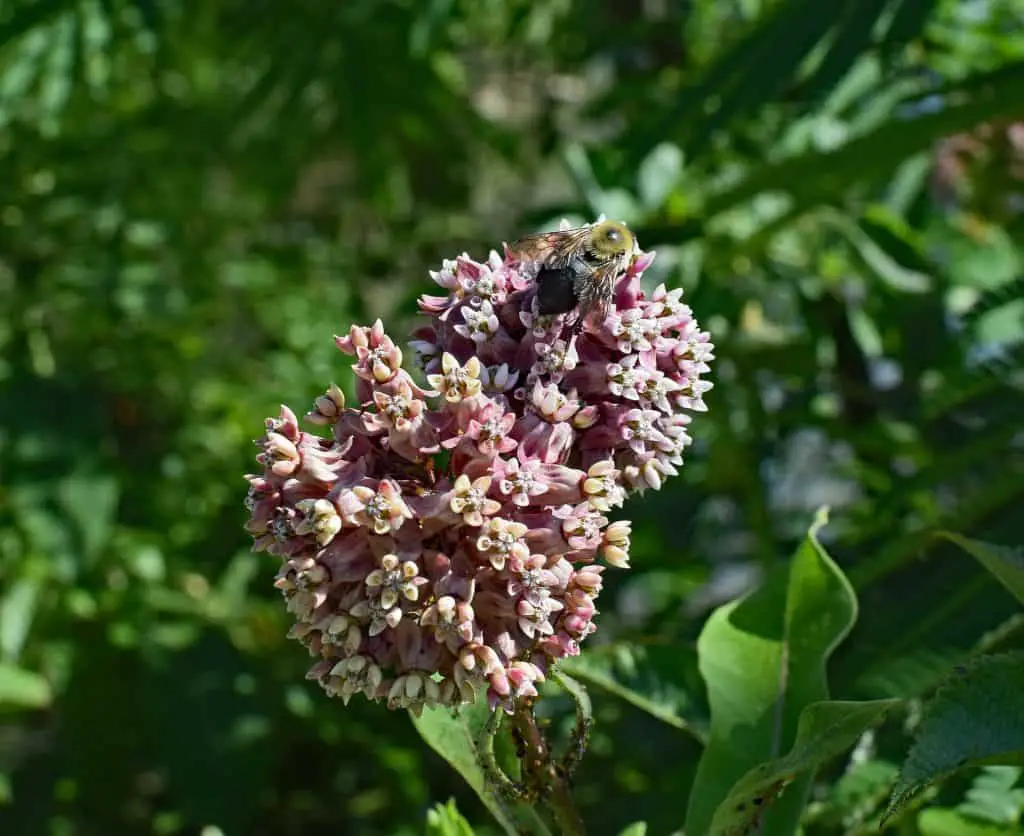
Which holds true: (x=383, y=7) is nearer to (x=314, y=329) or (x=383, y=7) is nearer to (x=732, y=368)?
(x=314, y=329)

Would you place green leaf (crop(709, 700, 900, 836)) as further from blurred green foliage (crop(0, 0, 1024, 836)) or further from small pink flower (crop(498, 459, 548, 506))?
blurred green foliage (crop(0, 0, 1024, 836))

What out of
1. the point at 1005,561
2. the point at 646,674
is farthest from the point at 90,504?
the point at 1005,561

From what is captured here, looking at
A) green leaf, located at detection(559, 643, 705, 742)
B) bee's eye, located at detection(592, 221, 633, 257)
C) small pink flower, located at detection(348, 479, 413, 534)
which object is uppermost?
bee's eye, located at detection(592, 221, 633, 257)

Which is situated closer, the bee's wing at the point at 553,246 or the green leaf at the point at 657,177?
the bee's wing at the point at 553,246

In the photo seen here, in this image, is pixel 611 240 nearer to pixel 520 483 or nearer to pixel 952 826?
pixel 520 483

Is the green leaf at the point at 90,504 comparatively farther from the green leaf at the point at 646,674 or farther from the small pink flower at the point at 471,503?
the small pink flower at the point at 471,503

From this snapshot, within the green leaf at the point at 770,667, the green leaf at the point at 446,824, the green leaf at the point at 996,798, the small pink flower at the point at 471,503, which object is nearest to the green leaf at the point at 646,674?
the green leaf at the point at 770,667

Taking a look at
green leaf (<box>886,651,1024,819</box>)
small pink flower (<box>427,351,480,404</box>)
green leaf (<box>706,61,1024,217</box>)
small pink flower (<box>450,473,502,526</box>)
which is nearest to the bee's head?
small pink flower (<box>427,351,480,404</box>)
